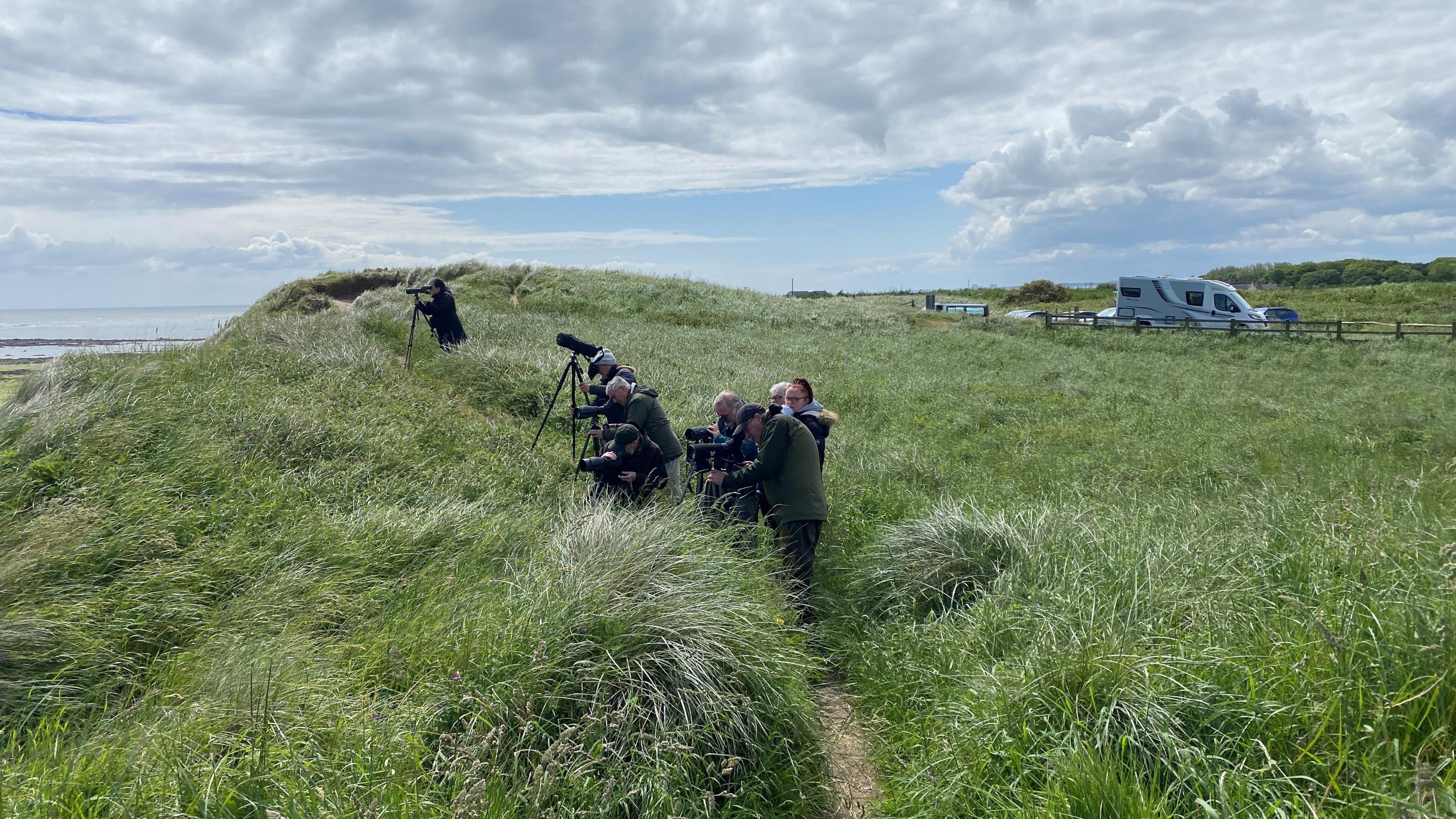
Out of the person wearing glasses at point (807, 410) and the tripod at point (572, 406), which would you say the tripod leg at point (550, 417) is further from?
the person wearing glasses at point (807, 410)

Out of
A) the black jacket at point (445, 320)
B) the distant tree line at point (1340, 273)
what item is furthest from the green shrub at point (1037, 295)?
the black jacket at point (445, 320)

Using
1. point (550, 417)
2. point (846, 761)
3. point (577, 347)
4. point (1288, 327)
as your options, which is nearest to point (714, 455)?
point (577, 347)

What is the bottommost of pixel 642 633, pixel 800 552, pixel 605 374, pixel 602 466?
pixel 800 552

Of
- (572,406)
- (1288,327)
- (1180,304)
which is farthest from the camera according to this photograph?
(1180,304)

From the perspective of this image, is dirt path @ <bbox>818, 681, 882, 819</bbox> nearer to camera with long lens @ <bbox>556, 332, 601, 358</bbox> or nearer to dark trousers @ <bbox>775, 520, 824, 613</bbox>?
dark trousers @ <bbox>775, 520, 824, 613</bbox>

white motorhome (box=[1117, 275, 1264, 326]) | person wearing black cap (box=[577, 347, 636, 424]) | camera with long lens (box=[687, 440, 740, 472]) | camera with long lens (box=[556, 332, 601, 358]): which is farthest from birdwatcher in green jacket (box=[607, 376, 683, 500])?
white motorhome (box=[1117, 275, 1264, 326])

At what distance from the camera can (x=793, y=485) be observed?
5625 mm

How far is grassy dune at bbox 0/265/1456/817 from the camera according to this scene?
275 cm

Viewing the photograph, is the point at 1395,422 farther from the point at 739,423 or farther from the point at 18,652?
the point at 18,652

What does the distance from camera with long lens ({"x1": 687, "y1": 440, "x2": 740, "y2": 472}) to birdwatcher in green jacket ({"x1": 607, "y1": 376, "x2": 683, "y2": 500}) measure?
0.30 metres

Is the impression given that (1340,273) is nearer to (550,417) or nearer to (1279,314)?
(1279,314)

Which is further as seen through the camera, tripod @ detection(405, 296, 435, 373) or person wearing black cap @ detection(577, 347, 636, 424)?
tripod @ detection(405, 296, 435, 373)

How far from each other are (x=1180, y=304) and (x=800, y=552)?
94.0ft

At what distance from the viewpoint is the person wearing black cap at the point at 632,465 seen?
6.20m
